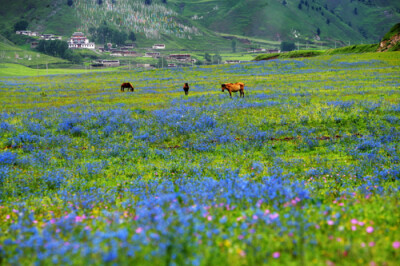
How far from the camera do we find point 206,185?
27.4ft

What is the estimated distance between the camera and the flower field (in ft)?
14.0

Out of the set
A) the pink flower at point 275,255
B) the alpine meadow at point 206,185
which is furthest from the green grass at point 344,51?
the pink flower at point 275,255

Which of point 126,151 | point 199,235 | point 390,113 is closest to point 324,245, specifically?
point 199,235

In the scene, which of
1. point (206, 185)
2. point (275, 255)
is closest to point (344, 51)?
point (206, 185)

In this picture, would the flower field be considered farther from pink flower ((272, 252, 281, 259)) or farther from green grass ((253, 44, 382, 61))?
green grass ((253, 44, 382, 61))

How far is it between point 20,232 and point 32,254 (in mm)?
1113

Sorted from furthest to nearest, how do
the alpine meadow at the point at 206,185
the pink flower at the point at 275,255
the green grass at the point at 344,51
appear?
the green grass at the point at 344,51 → the alpine meadow at the point at 206,185 → the pink flower at the point at 275,255

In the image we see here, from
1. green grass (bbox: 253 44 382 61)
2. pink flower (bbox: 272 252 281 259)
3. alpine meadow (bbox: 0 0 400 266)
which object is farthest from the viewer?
A: green grass (bbox: 253 44 382 61)

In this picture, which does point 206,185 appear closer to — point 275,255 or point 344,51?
point 275,255

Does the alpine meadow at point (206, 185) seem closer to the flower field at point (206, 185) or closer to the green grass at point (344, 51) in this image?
the flower field at point (206, 185)

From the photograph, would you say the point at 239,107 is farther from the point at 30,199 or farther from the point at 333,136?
the point at 30,199

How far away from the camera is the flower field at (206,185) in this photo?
14.0 feet

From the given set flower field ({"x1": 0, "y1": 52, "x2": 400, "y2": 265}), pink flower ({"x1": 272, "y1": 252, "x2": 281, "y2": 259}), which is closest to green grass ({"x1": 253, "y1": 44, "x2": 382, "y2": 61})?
flower field ({"x1": 0, "y1": 52, "x2": 400, "y2": 265})

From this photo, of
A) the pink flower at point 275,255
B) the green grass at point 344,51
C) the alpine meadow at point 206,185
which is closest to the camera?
the pink flower at point 275,255
